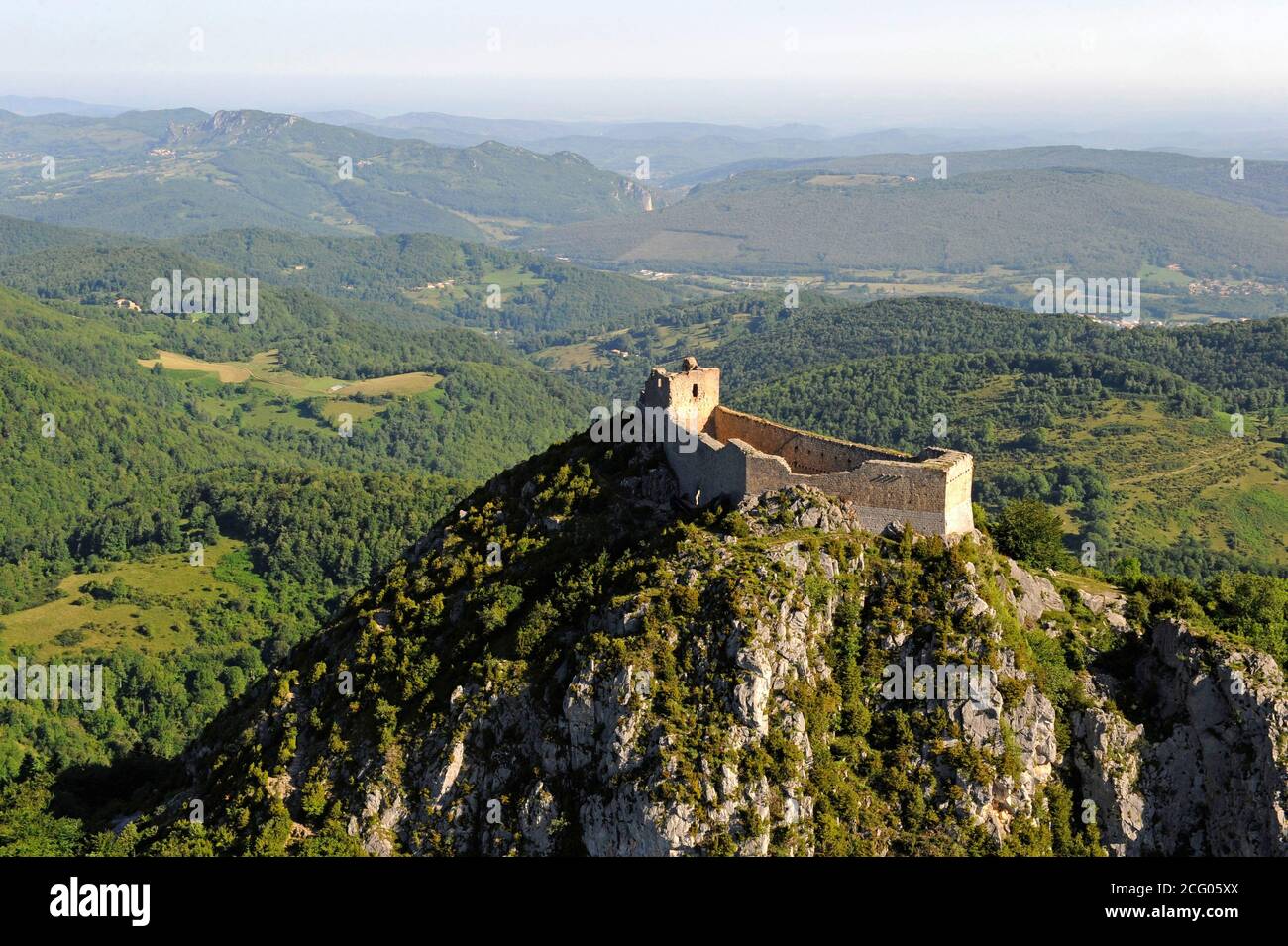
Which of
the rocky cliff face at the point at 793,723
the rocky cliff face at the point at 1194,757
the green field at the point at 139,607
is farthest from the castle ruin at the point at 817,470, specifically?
the green field at the point at 139,607

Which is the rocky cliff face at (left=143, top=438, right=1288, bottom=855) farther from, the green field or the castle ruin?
the green field

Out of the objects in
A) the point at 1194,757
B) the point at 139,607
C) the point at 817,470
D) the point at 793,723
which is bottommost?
the point at 139,607

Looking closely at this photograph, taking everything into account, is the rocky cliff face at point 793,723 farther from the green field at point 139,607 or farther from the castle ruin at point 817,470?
the green field at point 139,607

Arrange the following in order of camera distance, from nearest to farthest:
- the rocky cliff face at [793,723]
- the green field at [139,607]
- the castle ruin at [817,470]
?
the rocky cliff face at [793,723] < the castle ruin at [817,470] < the green field at [139,607]

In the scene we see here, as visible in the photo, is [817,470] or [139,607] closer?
[817,470]

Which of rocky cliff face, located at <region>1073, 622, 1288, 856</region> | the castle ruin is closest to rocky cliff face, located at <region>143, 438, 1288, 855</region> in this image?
rocky cliff face, located at <region>1073, 622, 1288, 856</region>

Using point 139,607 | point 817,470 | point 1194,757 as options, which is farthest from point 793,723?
point 139,607

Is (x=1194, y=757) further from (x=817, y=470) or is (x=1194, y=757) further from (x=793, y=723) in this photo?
(x=817, y=470)

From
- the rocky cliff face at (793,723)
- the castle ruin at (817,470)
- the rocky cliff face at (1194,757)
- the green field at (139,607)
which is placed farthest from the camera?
the green field at (139,607)
